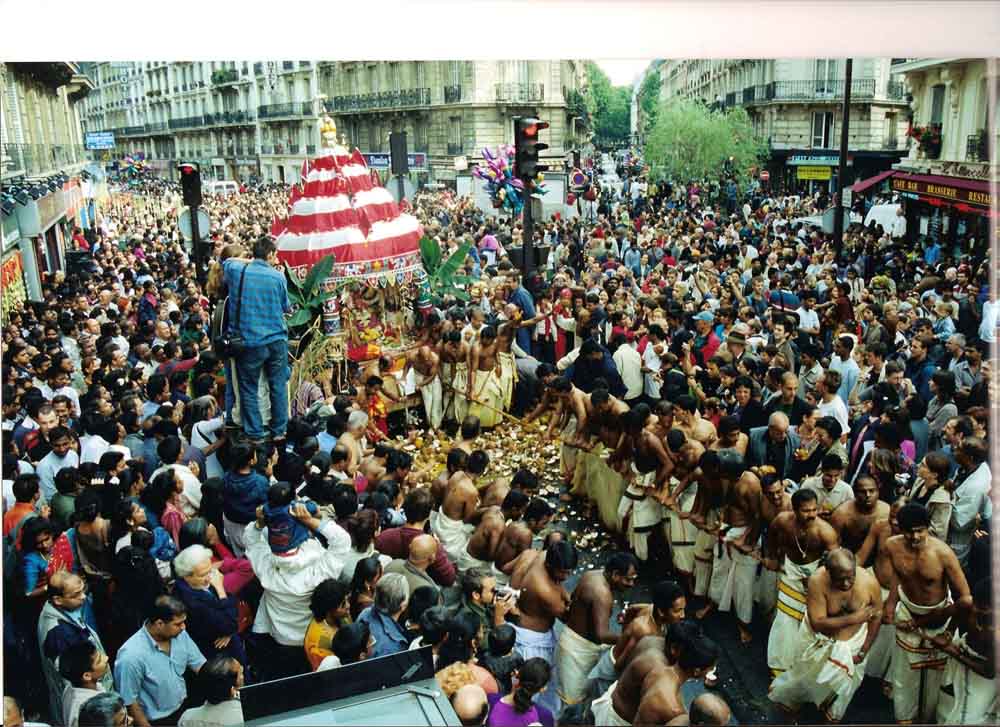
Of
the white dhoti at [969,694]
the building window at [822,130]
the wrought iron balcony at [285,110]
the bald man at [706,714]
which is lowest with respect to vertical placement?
the white dhoti at [969,694]

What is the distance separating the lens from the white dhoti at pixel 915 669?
389cm

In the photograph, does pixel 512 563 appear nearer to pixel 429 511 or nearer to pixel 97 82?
pixel 429 511

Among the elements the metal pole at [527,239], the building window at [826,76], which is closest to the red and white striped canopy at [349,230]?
the metal pole at [527,239]

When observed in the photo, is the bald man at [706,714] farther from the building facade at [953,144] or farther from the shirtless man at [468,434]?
the building facade at [953,144]

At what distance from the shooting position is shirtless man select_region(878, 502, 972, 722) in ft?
12.4

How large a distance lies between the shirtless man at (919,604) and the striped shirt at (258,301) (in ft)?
11.2

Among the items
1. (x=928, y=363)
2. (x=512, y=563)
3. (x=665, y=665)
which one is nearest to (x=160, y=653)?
(x=512, y=563)

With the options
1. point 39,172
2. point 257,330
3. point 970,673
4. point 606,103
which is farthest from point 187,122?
point 970,673

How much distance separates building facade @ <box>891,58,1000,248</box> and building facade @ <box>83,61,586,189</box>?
1.93 m

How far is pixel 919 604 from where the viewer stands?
12.7 ft

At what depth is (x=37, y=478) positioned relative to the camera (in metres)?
3.98

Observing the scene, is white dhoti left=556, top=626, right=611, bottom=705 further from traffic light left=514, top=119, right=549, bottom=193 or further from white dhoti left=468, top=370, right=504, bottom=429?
traffic light left=514, top=119, right=549, bottom=193

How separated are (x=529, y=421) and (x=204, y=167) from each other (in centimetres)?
245

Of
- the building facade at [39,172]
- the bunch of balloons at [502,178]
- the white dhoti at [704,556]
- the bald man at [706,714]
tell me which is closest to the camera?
the bald man at [706,714]
